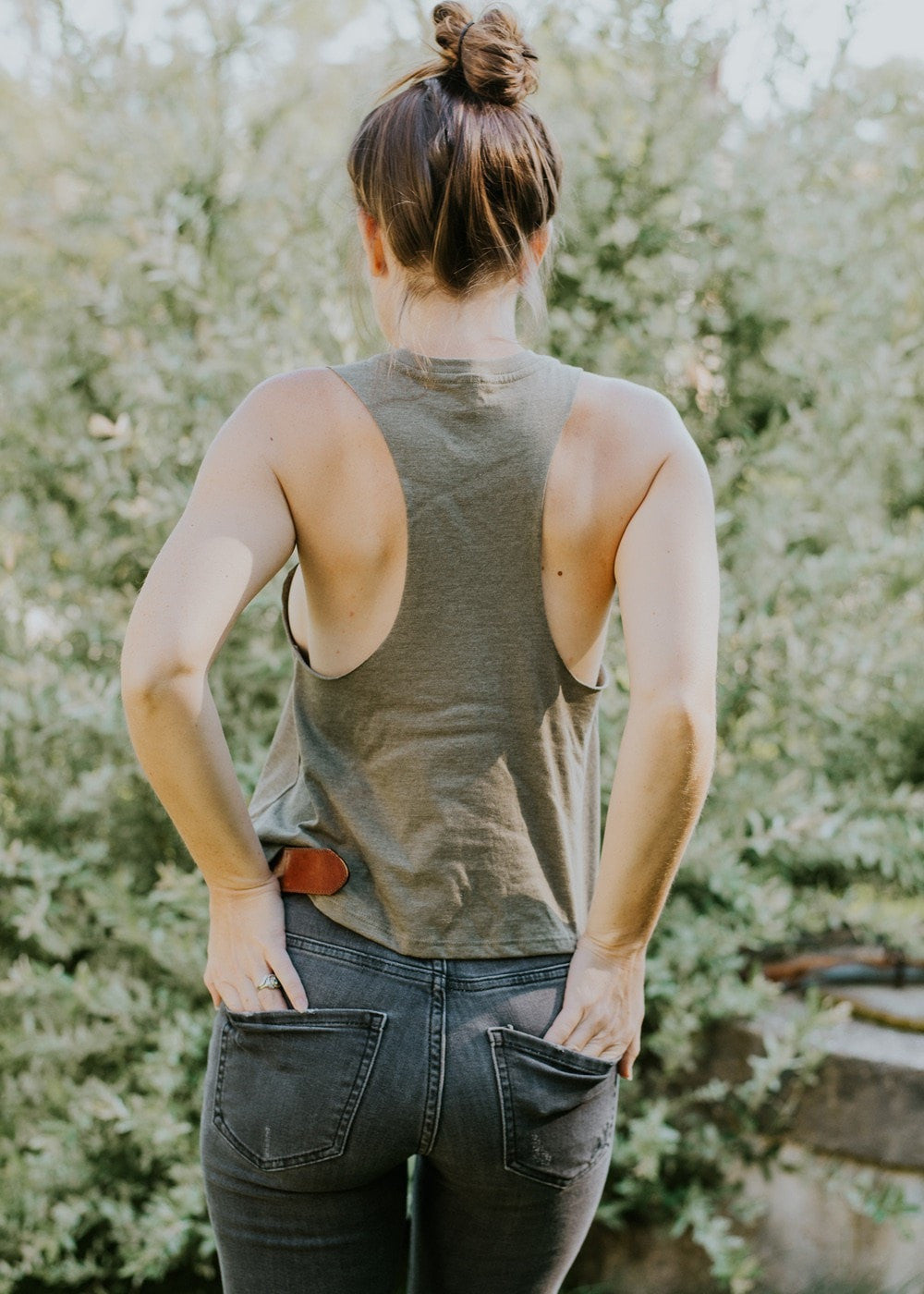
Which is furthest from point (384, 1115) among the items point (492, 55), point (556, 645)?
point (492, 55)

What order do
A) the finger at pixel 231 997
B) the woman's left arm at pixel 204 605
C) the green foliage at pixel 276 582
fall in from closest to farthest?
the woman's left arm at pixel 204 605
the finger at pixel 231 997
the green foliage at pixel 276 582

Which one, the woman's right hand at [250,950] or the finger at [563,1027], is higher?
the woman's right hand at [250,950]

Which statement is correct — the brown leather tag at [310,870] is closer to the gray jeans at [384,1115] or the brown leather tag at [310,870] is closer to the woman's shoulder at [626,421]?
the gray jeans at [384,1115]

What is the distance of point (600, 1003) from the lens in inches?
54.2

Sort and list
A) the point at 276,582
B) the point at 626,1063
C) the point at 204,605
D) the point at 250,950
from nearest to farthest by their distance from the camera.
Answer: the point at 204,605, the point at 250,950, the point at 626,1063, the point at 276,582

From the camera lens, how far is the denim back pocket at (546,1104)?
1305mm

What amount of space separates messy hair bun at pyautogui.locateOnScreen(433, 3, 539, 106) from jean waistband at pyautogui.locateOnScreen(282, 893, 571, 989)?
0.97 meters

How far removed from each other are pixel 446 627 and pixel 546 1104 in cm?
55

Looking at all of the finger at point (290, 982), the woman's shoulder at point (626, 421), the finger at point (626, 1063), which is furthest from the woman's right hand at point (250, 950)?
the woman's shoulder at point (626, 421)

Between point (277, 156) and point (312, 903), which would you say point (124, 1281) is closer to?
point (312, 903)

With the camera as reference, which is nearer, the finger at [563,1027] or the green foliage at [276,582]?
the finger at [563,1027]

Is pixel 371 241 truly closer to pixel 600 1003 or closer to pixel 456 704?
pixel 456 704

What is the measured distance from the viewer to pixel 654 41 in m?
2.86

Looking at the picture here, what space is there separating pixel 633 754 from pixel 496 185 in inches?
26.0
